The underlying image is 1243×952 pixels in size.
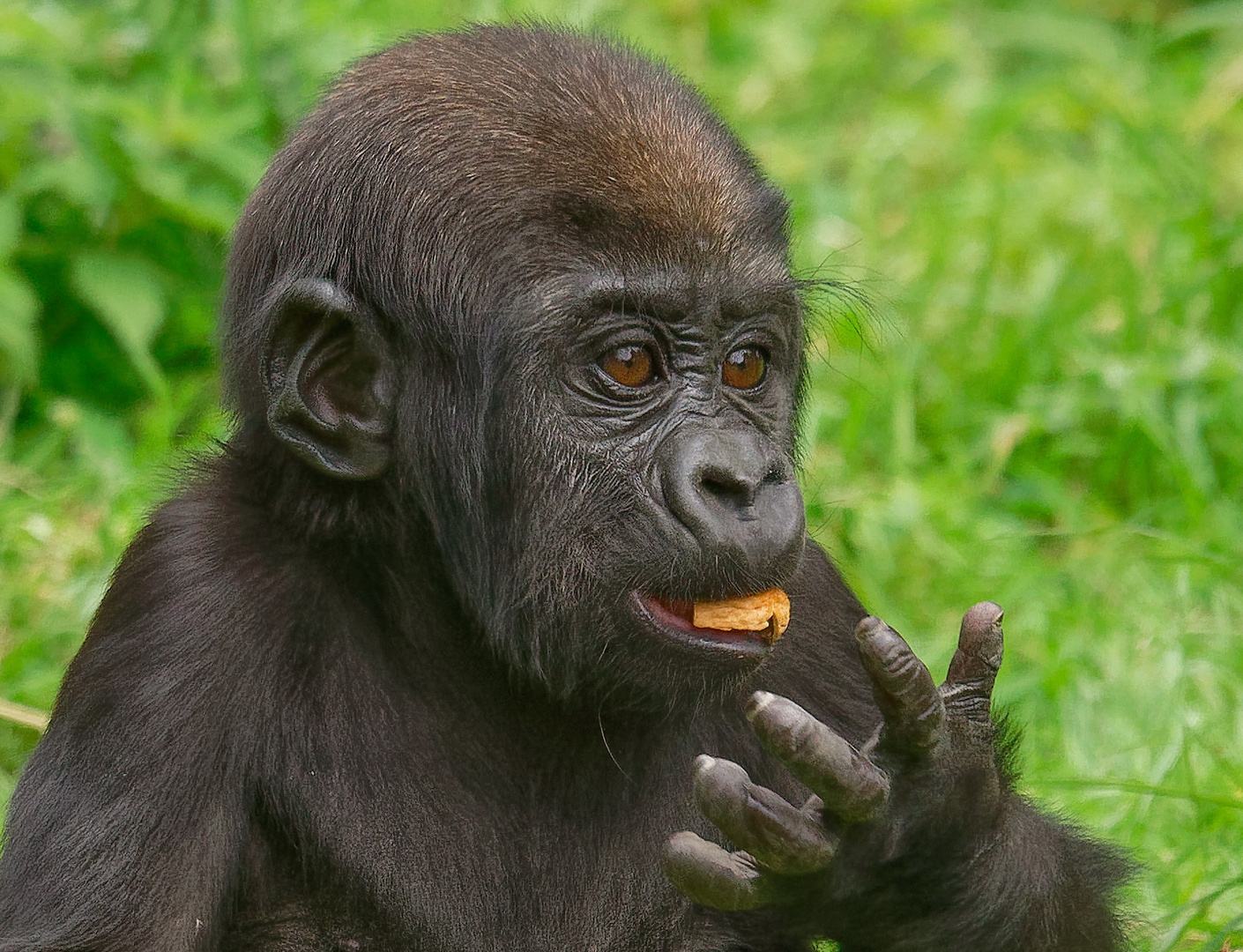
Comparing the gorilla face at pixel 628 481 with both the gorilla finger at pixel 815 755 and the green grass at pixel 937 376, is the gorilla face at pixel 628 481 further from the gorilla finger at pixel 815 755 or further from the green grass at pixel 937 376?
the green grass at pixel 937 376

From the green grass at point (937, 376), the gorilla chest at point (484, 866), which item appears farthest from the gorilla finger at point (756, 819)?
the green grass at point (937, 376)

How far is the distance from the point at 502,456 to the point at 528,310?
0.34 metres

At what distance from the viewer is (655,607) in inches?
160

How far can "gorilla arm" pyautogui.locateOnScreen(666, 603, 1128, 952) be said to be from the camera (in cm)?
368

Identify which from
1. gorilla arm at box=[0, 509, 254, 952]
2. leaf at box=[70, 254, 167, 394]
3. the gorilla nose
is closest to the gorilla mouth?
the gorilla nose

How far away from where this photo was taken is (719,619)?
405 cm

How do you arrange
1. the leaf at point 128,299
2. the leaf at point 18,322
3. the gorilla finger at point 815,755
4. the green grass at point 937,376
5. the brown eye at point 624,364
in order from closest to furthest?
the gorilla finger at point 815,755 → the brown eye at point 624,364 → the green grass at point 937,376 → the leaf at point 18,322 → the leaf at point 128,299

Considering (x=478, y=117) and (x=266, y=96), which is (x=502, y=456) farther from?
(x=266, y=96)

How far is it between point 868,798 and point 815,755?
0.61 ft

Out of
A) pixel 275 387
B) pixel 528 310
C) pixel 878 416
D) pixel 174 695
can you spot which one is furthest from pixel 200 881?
pixel 878 416

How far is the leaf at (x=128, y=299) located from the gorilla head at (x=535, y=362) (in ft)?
9.76

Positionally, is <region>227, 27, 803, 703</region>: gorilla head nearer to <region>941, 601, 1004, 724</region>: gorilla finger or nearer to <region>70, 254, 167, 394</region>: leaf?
<region>941, 601, 1004, 724</region>: gorilla finger

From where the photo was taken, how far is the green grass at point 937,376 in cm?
631

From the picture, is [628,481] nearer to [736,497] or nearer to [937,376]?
[736,497]
